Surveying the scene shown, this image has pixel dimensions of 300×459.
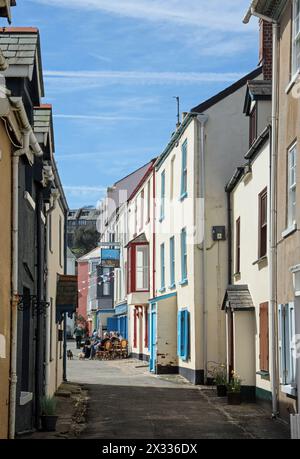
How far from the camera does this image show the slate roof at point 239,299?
2167 cm

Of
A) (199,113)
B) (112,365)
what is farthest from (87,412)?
(112,365)

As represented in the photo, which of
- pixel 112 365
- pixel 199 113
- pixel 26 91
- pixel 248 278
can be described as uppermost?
pixel 199 113

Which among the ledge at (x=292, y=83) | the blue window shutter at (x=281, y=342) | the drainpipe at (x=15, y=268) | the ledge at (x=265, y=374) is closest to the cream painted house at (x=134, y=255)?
the ledge at (x=265, y=374)

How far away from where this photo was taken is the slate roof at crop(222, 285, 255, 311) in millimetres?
21672

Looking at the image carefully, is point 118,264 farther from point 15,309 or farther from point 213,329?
point 15,309

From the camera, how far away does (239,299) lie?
22094mm

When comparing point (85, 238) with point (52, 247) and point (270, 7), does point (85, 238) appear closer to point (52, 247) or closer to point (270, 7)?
point (52, 247)

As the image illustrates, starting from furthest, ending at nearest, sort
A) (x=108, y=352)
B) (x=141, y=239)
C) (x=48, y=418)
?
(x=108, y=352), (x=141, y=239), (x=48, y=418)

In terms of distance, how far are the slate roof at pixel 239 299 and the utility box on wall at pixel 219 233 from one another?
3769 mm

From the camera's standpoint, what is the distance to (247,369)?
21.6 meters

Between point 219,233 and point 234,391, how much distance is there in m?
6.85

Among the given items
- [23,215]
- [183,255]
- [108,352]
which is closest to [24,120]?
[23,215]

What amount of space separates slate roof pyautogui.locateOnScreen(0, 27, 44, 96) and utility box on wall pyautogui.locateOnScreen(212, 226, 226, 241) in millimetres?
12912
